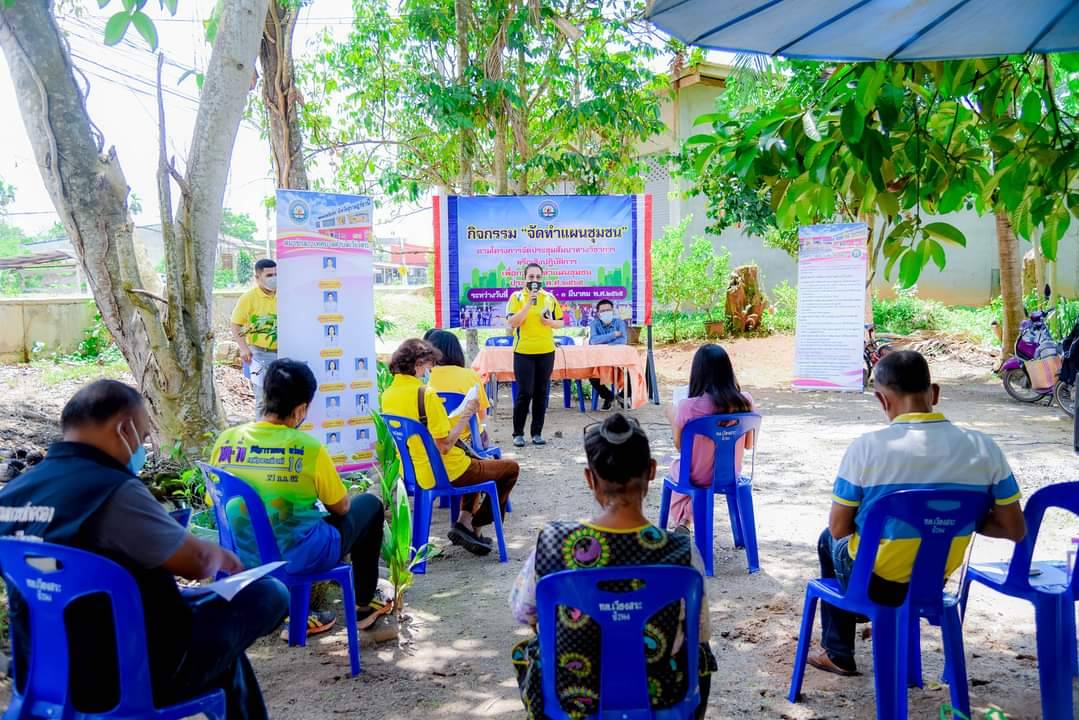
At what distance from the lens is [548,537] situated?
2166 mm

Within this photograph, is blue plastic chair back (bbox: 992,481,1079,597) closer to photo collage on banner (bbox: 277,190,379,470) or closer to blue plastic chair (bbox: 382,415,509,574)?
blue plastic chair (bbox: 382,415,509,574)

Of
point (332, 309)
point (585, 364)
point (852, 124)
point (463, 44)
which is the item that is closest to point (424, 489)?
point (332, 309)

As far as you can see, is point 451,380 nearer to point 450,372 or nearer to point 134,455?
point 450,372

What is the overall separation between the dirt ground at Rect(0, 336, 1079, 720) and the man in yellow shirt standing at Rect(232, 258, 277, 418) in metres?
1.84

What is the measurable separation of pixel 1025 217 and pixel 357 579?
3001 mm

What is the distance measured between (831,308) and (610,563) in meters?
10.1

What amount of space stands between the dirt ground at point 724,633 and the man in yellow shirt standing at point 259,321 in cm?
184

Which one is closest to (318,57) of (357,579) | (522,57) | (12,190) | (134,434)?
(522,57)

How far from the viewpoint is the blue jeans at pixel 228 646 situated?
222cm

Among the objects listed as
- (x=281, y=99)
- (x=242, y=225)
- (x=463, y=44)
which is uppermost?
(x=242, y=225)

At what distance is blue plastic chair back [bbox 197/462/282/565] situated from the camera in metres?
3.06

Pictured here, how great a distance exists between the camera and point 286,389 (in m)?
3.22

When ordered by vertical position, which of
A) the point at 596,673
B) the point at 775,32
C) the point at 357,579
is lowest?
the point at 357,579

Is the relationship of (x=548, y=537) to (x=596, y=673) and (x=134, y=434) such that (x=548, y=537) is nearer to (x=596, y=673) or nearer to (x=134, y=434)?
(x=596, y=673)
